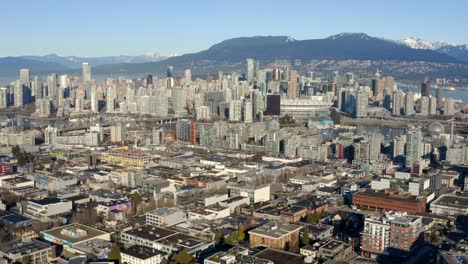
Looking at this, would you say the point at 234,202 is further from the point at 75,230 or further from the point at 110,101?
the point at 110,101

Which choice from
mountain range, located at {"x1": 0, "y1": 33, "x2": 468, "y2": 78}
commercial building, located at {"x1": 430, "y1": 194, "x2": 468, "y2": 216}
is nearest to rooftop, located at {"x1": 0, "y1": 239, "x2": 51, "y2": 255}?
commercial building, located at {"x1": 430, "y1": 194, "x2": 468, "y2": 216}

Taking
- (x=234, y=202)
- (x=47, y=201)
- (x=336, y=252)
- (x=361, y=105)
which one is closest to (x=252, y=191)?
(x=234, y=202)

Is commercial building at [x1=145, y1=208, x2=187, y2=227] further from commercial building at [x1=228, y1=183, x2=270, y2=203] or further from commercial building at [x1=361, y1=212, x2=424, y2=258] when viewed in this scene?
commercial building at [x1=361, y1=212, x2=424, y2=258]

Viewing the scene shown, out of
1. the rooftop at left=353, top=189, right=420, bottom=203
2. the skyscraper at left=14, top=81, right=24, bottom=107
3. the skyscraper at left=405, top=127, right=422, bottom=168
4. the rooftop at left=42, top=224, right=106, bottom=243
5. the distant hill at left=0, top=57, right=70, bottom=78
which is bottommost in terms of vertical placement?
the rooftop at left=42, top=224, right=106, bottom=243

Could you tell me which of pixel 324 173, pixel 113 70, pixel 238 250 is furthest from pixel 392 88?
pixel 113 70

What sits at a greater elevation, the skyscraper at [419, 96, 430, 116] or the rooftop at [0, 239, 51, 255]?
the skyscraper at [419, 96, 430, 116]

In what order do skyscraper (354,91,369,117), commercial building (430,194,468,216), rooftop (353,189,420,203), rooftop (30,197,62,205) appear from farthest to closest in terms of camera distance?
skyscraper (354,91,369,117) < rooftop (353,189,420,203) < commercial building (430,194,468,216) < rooftop (30,197,62,205)
